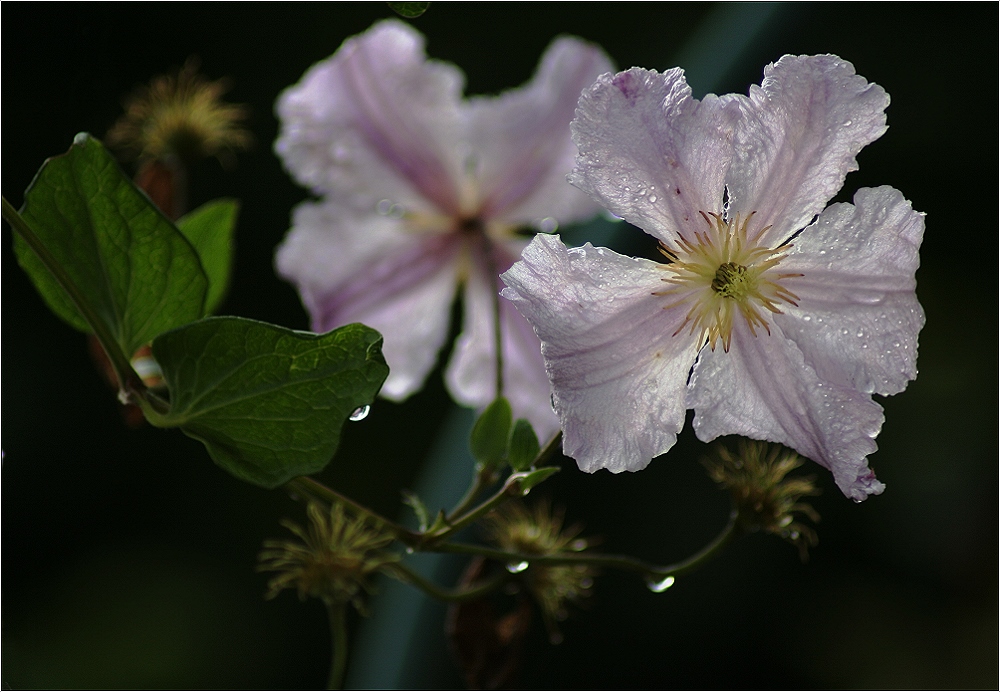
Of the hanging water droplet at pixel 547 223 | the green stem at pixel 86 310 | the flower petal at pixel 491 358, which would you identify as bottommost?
the green stem at pixel 86 310

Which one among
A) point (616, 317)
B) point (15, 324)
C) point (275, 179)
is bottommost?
point (616, 317)

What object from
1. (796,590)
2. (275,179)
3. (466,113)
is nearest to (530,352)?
(466,113)

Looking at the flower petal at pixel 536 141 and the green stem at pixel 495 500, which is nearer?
the green stem at pixel 495 500

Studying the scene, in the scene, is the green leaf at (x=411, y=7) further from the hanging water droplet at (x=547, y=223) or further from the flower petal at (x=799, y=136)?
the hanging water droplet at (x=547, y=223)

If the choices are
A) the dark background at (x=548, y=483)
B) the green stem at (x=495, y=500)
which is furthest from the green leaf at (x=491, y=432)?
the dark background at (x=548, y=483)

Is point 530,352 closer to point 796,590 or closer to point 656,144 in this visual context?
→ point 656,144

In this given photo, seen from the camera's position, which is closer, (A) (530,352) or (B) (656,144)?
(B) (656,144)

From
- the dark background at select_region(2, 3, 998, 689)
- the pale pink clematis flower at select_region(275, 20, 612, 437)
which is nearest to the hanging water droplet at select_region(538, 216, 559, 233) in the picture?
the pale pink clematis flower at select_region(275, 20, 612, 437)

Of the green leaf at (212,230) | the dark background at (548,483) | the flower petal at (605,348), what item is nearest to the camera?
the flower petal at (605,348)
